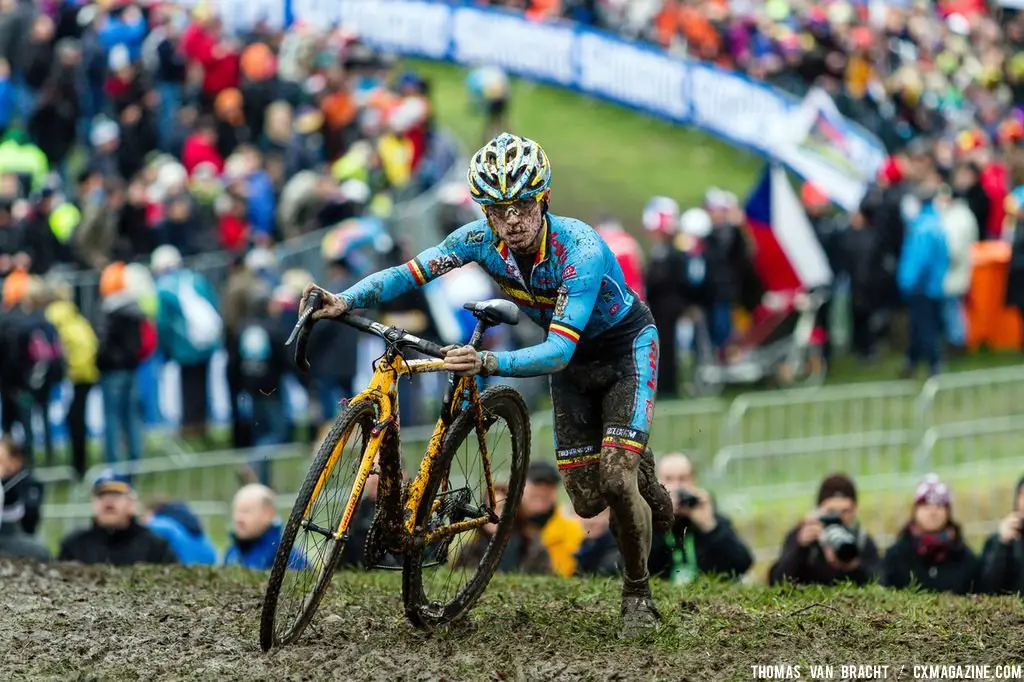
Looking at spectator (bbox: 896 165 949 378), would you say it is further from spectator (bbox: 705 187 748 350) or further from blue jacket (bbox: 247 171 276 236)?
blue jacket (bbox: 247 171 276 236)

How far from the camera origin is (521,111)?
33.5 meters

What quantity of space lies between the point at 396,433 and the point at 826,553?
3896 mm

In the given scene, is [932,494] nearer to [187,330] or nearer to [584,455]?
[584,455]

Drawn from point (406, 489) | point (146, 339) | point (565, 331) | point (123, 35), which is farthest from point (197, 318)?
point (565, 331)

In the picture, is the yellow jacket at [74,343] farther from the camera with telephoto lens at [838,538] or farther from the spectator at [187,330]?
the camera with telephoto lens at [838,538]

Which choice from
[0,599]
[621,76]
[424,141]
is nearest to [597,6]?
[621,76]

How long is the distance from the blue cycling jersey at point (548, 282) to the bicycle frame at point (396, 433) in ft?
1.45

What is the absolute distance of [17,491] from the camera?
13852 mm

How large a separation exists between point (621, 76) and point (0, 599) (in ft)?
76.0

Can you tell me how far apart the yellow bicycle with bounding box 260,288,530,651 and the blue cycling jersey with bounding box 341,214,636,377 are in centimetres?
27

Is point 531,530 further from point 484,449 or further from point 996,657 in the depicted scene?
point 996,657

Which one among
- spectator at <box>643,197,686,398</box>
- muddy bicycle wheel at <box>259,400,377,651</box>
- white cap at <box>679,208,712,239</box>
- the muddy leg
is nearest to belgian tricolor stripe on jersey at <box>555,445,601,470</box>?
the muddy leg

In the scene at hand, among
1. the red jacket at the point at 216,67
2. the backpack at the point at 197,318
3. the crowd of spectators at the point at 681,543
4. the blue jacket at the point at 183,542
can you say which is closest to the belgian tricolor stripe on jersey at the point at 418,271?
the crowd of spectators at the point at 681,543

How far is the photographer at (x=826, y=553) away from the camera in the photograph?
41.4 feet
